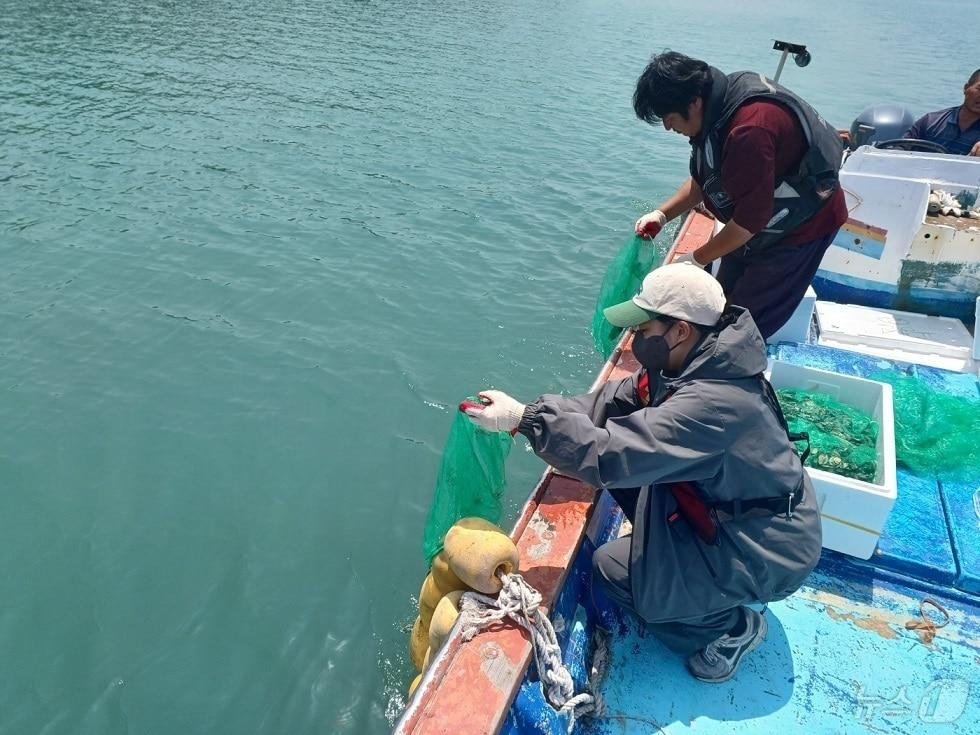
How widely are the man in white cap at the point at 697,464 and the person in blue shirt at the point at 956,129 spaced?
628 cm

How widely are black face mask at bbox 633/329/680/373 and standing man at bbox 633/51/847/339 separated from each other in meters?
1.19

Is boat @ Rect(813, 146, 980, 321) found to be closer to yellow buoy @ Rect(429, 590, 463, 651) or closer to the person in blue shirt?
the person in blue shirt

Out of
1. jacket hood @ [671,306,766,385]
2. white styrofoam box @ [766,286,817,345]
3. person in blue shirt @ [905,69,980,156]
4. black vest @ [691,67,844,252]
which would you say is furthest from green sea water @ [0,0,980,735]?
person in blue shirt @ [905,69,980,156]

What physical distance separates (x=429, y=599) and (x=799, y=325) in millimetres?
3678

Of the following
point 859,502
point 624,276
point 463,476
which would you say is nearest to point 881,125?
point 624,276

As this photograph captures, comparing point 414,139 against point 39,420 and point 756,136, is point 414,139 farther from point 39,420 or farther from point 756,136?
point 756,136

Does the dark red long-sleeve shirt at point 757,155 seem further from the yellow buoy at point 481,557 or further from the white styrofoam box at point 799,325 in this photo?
the yellow buoy at point 481,557

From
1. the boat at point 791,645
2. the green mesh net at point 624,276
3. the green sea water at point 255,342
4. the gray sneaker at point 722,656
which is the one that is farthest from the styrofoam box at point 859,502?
the green sea water at point 255,342

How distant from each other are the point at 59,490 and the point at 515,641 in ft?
14.0

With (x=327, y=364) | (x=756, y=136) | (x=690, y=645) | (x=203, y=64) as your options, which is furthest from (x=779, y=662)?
(x=203, y=64)

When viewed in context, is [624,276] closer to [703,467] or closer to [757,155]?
[757,155]

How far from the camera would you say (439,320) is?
775cm

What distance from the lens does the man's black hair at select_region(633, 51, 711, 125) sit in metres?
3.27

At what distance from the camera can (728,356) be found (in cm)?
245
